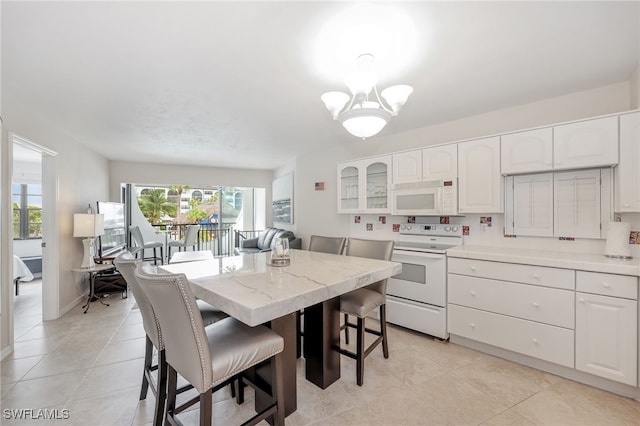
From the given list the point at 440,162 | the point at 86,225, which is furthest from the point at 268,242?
the point at 440,162

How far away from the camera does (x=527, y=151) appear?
2424 millimetres

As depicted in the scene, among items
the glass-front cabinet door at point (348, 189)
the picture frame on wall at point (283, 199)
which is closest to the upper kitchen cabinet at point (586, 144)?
the glass-front cabinet door at point (348, 189)

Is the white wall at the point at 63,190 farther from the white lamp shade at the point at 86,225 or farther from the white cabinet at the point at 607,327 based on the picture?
the white cabinet at the point at 607,327

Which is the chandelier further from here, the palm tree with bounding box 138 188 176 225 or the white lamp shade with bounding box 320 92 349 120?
the palm tree with bounding box 138 188 176 225

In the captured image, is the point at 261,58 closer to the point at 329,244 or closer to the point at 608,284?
the point at 329,244

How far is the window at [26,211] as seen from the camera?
538 centimetres

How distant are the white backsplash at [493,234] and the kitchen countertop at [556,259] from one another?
99mm

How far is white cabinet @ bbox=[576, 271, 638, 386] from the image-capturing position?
182 centimetres

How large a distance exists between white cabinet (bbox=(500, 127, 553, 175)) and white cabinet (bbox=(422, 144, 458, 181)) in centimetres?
42

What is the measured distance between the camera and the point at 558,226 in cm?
250

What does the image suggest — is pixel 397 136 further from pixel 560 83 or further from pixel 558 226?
pixel 558 226

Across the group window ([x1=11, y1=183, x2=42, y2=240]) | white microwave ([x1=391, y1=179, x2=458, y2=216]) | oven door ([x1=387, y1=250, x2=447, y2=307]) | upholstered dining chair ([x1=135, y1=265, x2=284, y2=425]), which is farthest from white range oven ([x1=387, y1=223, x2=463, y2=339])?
window ([x1=11, y1=183, x2=42, y2=240])

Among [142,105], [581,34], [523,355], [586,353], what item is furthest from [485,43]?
[142,105]

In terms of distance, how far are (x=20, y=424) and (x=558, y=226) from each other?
4.19m
